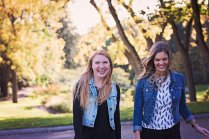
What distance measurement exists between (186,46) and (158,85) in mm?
18357

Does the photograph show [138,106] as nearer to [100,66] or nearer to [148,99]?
[148,99]

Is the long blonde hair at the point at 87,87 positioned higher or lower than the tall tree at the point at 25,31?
lower

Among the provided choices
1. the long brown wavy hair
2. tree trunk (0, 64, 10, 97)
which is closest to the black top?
the long brown wavy hair

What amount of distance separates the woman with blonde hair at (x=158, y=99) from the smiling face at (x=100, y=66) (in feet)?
1.15

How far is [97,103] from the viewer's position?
4090 millimetres

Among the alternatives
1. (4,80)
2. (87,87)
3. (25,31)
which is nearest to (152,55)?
(87,87)

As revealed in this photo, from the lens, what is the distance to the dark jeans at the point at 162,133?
4051 millimetres

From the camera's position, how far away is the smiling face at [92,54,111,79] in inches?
165

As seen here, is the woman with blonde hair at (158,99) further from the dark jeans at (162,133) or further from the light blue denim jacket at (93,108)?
the light blue denim jacket at (93,108)

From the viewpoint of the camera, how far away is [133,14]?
19078 millimetres

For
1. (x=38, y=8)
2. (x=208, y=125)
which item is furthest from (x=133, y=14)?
(x=208, y=125)

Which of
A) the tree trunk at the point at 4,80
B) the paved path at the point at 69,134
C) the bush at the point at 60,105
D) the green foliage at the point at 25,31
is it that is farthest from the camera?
the tree trunk at the point at 4,80

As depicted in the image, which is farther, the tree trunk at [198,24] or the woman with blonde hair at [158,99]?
the tree trunk at [198,24]

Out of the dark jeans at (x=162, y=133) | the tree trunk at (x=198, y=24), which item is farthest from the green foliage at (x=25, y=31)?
the dark jeans at (x=162, y=133)
